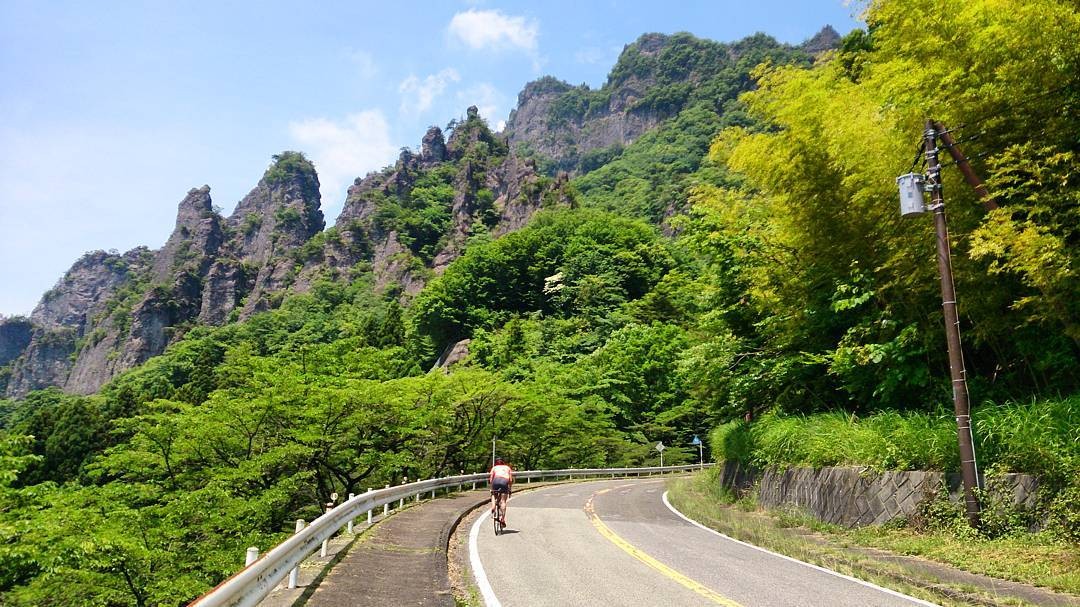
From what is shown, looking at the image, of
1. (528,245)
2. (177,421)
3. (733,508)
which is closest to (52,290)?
(528,245)

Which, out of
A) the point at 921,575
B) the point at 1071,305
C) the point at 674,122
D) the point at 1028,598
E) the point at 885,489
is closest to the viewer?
the point at 1028,598

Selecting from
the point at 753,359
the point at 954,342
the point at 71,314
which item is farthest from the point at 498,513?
the point at 71,314

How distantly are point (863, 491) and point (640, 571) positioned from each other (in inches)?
209


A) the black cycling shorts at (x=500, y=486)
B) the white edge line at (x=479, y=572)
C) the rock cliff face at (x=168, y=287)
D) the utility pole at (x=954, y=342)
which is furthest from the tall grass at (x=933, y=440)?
the rock cliff face at (x=168, y=287)

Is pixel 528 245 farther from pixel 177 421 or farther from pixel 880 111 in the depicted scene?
pixel 880 111

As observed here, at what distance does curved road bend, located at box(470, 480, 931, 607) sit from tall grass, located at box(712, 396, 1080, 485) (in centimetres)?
276

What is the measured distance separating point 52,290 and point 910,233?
220652 mm

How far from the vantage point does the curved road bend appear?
23.0 feet

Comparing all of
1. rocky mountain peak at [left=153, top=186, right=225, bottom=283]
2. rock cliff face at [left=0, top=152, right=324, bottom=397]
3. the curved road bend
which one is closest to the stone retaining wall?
the curved road bend

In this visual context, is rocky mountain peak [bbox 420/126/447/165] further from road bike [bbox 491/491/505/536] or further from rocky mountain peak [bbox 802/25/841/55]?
road bike [bbox 491/491/505/536]

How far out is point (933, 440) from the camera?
10609mm

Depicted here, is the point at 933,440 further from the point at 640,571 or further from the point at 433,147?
the point at 433,147

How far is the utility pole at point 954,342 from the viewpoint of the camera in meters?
9.37

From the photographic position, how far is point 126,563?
15.6 m
